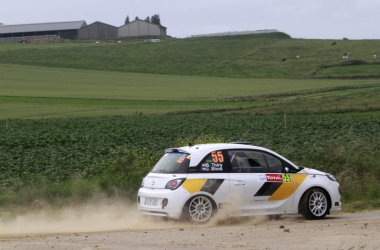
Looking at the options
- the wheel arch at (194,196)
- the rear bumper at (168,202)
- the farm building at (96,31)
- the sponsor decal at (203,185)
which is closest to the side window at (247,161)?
the sponsor decal at (203,185)

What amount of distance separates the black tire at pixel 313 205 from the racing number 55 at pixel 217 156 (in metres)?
1.74

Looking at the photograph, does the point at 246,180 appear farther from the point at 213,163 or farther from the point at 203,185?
the point at 203,185

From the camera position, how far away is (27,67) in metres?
102

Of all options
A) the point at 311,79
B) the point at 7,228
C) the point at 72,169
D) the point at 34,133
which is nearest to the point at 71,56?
the point at 311,79

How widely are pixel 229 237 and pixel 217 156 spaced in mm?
2829

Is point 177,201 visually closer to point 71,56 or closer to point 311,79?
point 311,79

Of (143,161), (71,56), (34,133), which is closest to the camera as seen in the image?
(143,161)

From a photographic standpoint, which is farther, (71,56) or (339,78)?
(71,56)

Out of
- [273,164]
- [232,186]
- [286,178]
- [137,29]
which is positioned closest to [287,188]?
[286,178]

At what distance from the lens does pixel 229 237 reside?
517 inches

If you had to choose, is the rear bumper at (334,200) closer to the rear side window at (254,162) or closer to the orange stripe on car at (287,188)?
the orange stripe on car at (287,188)

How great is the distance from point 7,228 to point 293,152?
31.8 ft

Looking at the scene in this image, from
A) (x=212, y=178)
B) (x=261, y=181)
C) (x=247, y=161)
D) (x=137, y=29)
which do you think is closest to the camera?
(x=212, y=178)

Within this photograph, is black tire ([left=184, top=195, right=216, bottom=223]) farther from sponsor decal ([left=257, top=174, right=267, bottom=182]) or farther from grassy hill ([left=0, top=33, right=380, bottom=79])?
grassy hill ([left=0, top=33, right=380, bottom=79])
